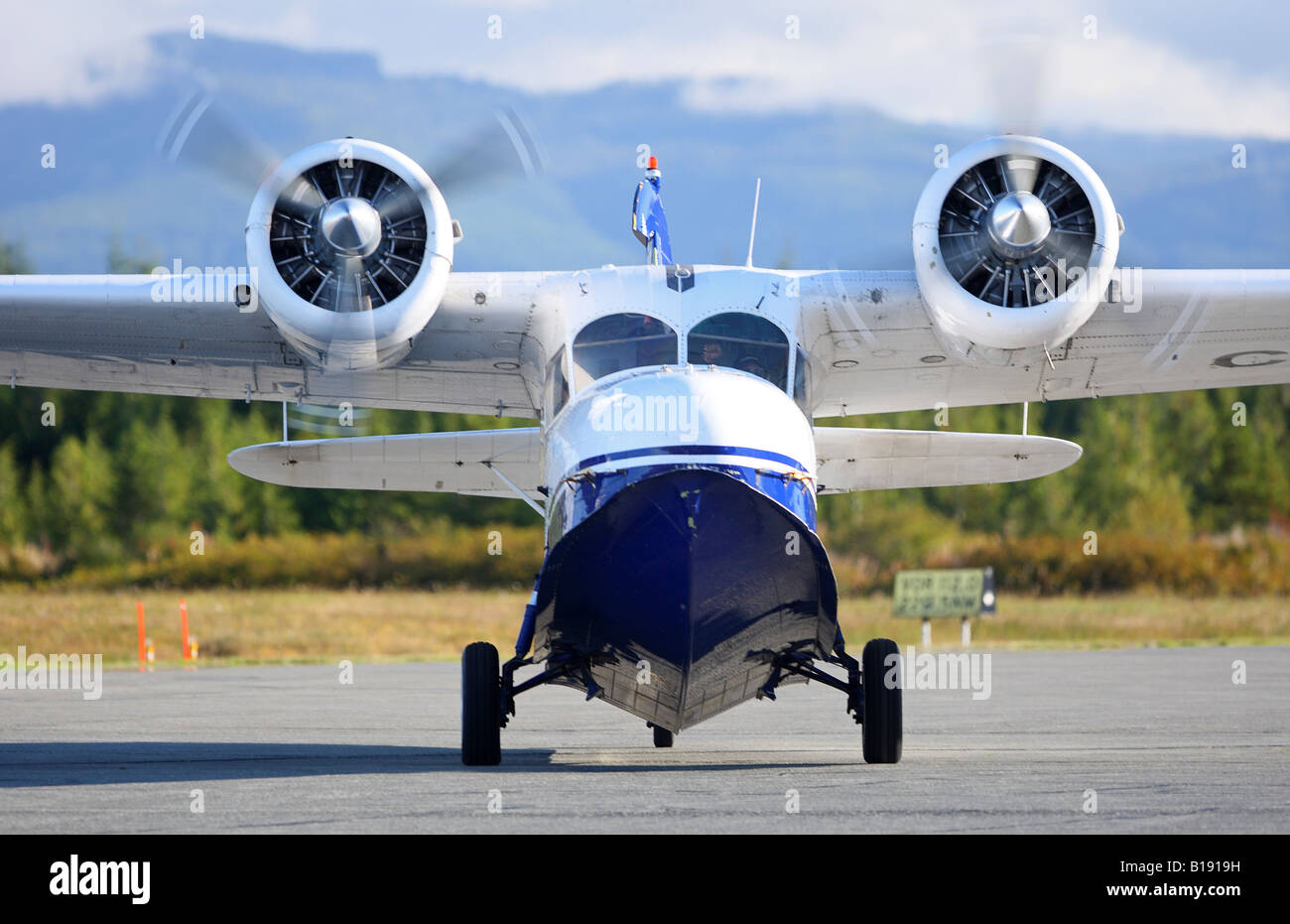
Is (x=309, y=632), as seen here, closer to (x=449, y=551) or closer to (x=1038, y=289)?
(x=449, y=551)

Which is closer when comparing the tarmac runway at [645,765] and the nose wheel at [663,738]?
the tarmac runway at [645,765]

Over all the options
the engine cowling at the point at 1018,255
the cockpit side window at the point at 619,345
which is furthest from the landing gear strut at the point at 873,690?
the engine cowling at the point at 1018,255

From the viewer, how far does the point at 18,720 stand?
44.0 feet

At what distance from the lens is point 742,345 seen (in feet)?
31.1

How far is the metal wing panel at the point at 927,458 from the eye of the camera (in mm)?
12109

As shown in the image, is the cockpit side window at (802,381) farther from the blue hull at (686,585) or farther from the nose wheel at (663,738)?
the nose wheel at (663,738)

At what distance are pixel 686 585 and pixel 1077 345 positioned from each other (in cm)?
521

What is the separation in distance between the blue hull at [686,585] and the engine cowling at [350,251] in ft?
7.77

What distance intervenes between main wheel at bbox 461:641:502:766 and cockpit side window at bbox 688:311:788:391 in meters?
2.27

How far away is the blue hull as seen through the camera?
7.98 m

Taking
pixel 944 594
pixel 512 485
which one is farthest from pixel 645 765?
pixel 944 594
